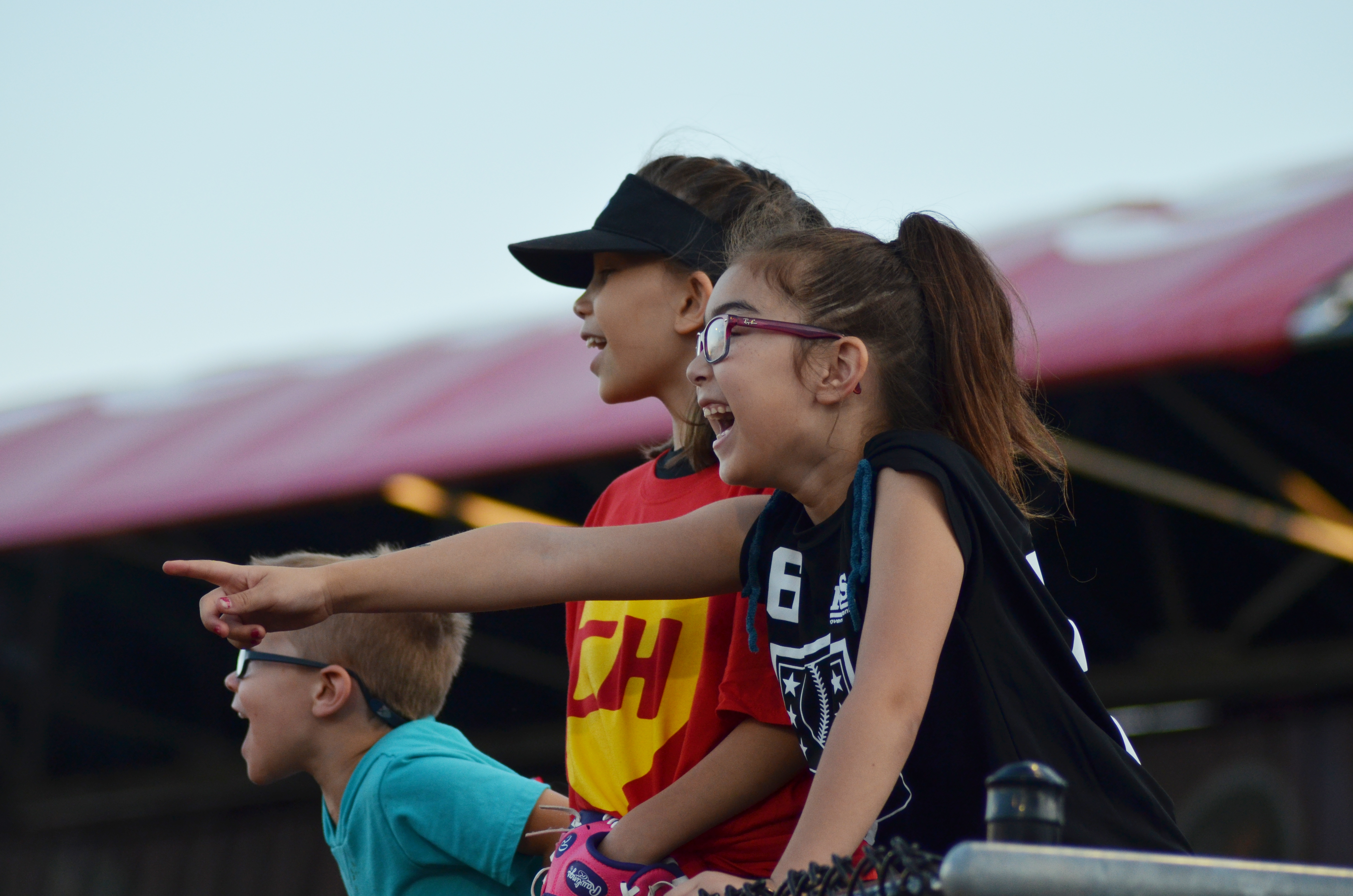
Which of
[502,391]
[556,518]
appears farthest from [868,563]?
[556,518]

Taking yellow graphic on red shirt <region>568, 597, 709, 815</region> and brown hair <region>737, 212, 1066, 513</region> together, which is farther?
yellow graphic on red shirt <region>568, 597, 709, 815</region>

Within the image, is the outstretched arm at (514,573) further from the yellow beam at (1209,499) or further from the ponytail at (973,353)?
the yellow beam at (1209,499)

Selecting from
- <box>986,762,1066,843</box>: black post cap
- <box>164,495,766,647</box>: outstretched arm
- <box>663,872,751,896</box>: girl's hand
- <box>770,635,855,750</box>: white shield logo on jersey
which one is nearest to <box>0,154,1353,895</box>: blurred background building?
<box>164,495,766,647</box>: outstretched arm

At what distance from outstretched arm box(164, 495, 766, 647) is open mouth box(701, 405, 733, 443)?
16cm

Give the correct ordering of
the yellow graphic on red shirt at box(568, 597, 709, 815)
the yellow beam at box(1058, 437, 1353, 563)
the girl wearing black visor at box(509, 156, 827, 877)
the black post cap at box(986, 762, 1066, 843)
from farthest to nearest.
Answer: the yellow beam at box(1058, 437, 1353, 563)
the yellow graphic on red shirt at box(568, 597, 709, 815)
the girl wearing black visor at box(509, 156, 827, 877)
the black post cap at box(986, 762, 1066, 843)

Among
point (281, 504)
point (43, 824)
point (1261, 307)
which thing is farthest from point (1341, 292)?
point (43, 824)

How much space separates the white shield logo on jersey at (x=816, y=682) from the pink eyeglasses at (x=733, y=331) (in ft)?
1.27

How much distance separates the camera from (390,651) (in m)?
2.67

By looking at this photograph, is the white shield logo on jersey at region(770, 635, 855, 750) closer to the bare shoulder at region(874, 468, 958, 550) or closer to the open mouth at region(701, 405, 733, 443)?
the bare shoulder at region(874, 468, 958, 550)

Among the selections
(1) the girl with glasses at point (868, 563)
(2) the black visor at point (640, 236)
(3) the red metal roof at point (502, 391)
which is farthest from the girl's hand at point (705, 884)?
(3) the red metal roof at point (502, 391)

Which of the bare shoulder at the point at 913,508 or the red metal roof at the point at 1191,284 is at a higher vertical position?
the red metal roof at the point at 1191,284

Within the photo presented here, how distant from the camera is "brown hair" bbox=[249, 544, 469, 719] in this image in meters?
2.66

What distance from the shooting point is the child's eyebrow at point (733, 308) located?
180cm

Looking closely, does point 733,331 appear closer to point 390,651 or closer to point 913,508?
point 913,508
